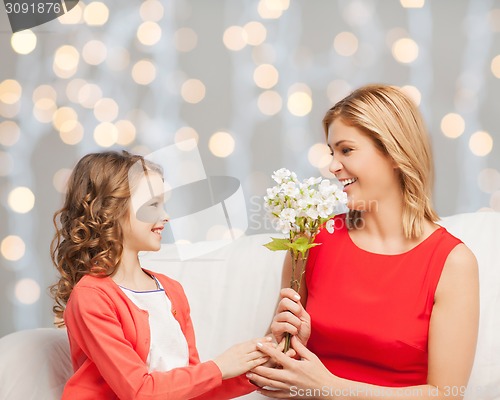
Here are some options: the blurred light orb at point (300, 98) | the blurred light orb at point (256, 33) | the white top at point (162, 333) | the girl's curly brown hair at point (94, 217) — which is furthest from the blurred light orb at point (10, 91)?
the white top at point (162, 333)

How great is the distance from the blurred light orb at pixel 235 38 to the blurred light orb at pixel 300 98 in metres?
0.27

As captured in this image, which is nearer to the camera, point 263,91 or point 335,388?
point 335,388

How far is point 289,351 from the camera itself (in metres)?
1.54

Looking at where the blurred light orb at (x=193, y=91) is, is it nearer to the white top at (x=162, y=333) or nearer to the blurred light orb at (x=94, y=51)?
the blurred light orb at (x=94, y=51)

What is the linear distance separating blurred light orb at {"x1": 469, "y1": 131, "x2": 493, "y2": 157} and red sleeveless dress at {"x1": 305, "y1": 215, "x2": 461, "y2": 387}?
99 centimetres

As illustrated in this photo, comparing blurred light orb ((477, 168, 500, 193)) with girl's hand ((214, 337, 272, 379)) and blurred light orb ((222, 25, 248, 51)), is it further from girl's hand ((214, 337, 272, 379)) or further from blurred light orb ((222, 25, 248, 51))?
girl's hand ((214, 337, 272, 379))

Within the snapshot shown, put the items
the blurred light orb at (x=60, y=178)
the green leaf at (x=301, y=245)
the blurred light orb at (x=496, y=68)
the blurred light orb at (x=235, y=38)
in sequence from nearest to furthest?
the green leaf at (x=301, y=245) < the blurred light orb at (x=496, y=68) < the blurred light orb at (x=235, y=38) < the blurred light orb at (x=60, y=178)

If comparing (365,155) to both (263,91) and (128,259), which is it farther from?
(263,91)

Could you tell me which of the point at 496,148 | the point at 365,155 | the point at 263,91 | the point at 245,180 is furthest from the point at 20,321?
the point at 496,148

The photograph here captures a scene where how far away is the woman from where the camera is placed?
1.51m

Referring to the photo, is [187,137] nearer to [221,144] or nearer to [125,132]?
[221,144]

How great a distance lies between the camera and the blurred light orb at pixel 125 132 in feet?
8.68

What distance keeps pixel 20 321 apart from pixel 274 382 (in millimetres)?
1665

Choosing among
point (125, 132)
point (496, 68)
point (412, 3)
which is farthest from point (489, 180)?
point (125, 132)
